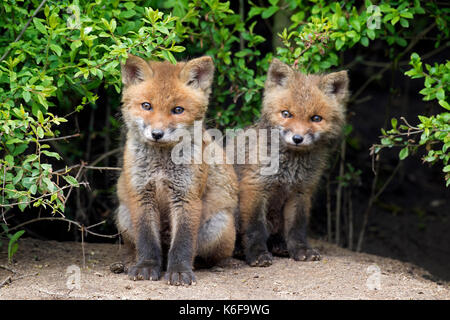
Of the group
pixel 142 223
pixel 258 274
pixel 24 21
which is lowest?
pixel 258 274

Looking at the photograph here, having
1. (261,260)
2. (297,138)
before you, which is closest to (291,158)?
(297,138)

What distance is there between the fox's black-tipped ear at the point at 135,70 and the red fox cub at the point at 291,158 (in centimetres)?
139

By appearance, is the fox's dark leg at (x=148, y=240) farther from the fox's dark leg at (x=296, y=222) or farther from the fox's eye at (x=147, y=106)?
the fox's dark leg at (x=296, y=222)

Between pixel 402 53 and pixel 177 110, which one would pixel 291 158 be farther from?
pixel 402 53

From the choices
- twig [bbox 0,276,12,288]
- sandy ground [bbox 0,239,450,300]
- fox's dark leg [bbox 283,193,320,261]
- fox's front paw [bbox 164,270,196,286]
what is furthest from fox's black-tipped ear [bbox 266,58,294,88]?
twig [bbox 0,276,12,288]

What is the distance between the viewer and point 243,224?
18.7 feet

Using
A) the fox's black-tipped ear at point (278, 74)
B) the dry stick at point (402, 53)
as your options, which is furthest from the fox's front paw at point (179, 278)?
the dry stick at point (402, 53)

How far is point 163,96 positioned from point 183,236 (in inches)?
44.5

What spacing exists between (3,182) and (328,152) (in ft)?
10.4

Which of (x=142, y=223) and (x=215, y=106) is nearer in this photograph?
(x=142, y=223)

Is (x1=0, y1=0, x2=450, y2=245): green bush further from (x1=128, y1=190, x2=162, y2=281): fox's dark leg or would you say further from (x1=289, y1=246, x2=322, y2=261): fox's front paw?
(x1=289, y1=246, x2=322, y2=261): fox's front paw

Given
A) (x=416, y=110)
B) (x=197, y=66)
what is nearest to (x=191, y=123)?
(x=197, y=66)

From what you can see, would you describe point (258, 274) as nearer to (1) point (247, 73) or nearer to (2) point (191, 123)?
(2) point (191, 123)

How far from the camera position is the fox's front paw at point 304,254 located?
5559 millimetres
